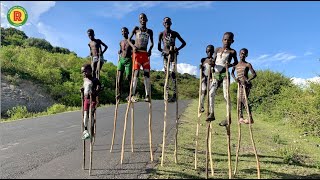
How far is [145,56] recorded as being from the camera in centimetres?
1066

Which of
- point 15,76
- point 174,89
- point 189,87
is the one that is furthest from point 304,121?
point 189,87

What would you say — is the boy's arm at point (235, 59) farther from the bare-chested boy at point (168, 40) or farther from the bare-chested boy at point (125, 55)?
the bare-chested boy at point (125, 55)

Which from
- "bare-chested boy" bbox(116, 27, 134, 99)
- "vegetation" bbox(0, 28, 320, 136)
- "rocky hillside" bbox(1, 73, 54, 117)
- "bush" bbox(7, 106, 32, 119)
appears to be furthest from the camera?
"rocky hillside" bbox(1, 73, 54, 117)

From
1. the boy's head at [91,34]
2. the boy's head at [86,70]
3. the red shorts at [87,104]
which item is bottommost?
the red shorts at [87,104]

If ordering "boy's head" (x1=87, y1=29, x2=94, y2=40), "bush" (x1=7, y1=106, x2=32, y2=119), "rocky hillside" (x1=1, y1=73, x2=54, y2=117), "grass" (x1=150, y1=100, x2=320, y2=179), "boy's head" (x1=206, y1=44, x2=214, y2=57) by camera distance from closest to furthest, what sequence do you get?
"grass" (x1=150, y1=100, x2=320, y2=179)
"boy's head" (x1=206, y1=44, x2=214, y2=57)
"boy's head" (x1=87, y1=29, x2=94, y2=40)
"bush" (x1=7, y1=106, x2=32, y2=119)
"rocky hillside" (x1=1, y1=73, x2=54, y2=117)

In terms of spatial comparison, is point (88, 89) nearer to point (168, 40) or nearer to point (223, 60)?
point (168, 40)

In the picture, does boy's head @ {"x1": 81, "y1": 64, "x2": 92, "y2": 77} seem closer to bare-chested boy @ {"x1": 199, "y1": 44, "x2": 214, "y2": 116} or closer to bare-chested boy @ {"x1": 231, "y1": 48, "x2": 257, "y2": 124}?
bare-chested boy @ {"x1": 199, "y1": 44, "x2": 214, "y2": 116}

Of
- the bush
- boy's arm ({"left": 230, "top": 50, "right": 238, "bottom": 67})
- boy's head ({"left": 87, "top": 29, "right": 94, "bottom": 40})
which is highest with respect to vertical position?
boy's head ({"left": 87, "top": 29, "right": 94, "bottom": 40})

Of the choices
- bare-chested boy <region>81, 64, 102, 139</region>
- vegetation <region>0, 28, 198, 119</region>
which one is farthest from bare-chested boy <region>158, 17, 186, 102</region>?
vegetation <region>0, 28, 198, 119</region>

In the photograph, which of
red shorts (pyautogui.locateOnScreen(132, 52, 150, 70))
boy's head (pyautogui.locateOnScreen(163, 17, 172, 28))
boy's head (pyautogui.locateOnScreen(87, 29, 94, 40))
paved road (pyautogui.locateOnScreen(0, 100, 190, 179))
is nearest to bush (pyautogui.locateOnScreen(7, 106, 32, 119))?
paved road (pyautogui.locateOnScreen(0, 100, 190, 179))

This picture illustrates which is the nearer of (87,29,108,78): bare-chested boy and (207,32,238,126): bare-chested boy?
(207,32,238,126): bare-chested boy

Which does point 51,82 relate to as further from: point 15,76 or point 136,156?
point 136,156

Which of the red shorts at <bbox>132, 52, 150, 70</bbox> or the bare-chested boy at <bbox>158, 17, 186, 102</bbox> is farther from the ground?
the bare-chested boy at <bbox>158, 17, 186, 102</bbox>

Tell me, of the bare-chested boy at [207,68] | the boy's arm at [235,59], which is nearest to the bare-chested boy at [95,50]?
the bare-chested boy at [207,68]
